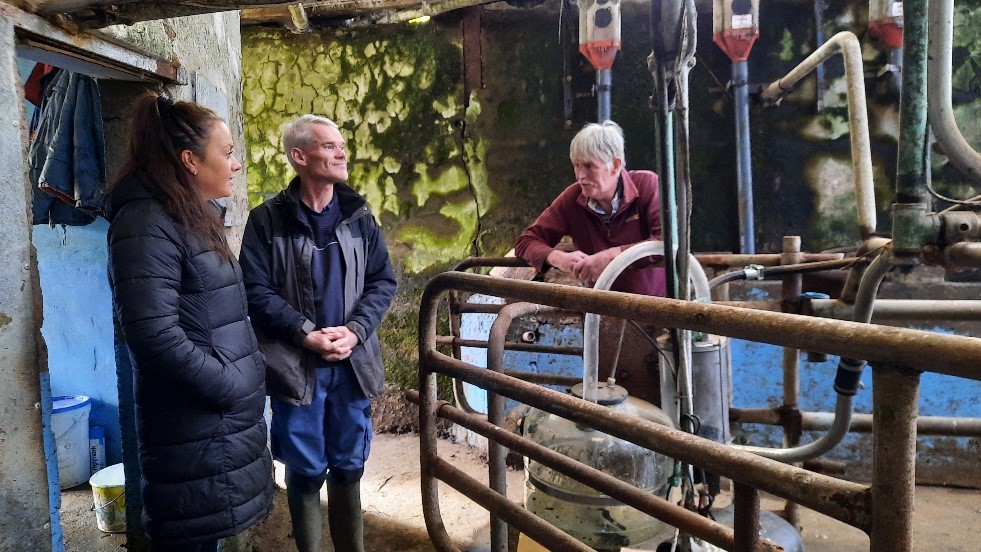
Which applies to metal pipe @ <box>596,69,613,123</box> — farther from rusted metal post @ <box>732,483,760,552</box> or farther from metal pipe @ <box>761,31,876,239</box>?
rusted metal post @ <box>732,483,760,552</box>

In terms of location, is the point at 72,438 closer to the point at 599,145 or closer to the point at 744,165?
the point at 599,145

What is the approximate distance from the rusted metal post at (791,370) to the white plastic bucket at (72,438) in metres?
3.52

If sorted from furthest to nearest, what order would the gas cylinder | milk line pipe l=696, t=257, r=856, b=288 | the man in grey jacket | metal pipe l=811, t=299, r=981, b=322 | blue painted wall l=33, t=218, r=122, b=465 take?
blue painted wall l=33, t=218, r=122, b=465
the man in grey jacket
milk line pipe l=696, t=257, r=856, b=288
metal pipe l=811, t=299, r=981, b=322
the gas cylinder

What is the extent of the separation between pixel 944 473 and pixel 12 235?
4293 mm

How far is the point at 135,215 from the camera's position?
1579mm

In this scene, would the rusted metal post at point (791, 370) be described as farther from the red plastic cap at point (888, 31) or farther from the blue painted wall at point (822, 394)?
the red plastic cap at point (888, 31)

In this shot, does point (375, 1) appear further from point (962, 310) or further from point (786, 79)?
point (962, 310)

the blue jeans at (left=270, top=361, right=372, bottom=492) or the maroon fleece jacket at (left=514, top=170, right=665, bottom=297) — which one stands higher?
the maroon fleece jacket at (left=514, top=170, right=665, bottom=297)

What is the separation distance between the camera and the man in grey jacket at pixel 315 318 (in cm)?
207

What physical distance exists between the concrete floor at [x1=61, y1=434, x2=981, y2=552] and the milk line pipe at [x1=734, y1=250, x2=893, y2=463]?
164 centimetres

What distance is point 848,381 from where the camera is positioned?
1464 mm

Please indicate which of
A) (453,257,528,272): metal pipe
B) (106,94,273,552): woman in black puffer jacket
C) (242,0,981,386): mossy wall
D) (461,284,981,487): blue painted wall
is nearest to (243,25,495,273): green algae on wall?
(242,0,981,386): mossy wall

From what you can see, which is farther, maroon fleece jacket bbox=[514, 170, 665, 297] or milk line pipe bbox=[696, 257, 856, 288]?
maroon fleece jacket bbox=[514, 170, 665, 297]

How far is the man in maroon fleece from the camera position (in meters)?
2.27
